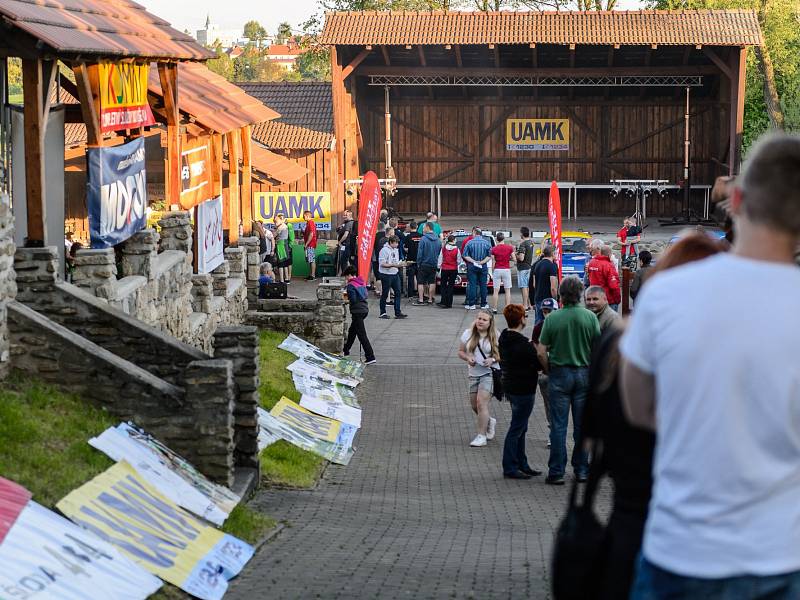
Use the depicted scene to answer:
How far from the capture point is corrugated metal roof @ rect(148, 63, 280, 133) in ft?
66.3

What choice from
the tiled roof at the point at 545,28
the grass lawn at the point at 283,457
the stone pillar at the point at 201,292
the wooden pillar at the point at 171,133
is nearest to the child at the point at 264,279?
the stone pillar at the point at 201,292

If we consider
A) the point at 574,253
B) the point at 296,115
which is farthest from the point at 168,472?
the point at 296,115

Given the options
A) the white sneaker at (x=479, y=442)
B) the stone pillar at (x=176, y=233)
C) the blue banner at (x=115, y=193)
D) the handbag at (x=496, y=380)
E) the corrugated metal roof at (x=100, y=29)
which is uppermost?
the corrugated metal roof at (x=100, y=29)

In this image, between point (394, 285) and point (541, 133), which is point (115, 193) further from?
point (541, 133)

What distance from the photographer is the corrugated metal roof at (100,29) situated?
1223 cm

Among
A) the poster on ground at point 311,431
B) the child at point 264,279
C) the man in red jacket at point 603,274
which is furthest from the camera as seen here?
the child at point 264,279

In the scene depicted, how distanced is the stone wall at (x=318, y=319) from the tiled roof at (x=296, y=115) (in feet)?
53.3

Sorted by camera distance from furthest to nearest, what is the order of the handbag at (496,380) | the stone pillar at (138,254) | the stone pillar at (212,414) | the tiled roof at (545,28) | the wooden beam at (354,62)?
1. the wooden beam at (354,62)
2. the tiled roof at (545,28)
3. the stone pillar at (138,254)
4. the handbag at (496,380)
5. the stone pillar at (212,414)

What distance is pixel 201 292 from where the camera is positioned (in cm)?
1873

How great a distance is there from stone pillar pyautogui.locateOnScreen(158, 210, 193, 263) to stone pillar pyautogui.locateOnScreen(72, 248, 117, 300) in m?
4.10

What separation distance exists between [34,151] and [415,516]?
5.07 m

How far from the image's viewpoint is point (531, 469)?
13.1 metres

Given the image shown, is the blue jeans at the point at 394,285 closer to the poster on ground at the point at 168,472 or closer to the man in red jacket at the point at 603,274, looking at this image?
the man in red jacket at the point at 603,274

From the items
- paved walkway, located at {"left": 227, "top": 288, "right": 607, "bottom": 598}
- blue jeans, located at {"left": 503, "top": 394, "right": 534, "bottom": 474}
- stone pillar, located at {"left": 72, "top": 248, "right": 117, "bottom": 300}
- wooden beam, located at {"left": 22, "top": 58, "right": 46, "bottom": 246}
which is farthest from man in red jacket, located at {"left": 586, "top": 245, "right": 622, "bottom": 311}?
wooden beam, located at {"left": 22, "top": 58, "right": 46, "bottom": 246}
